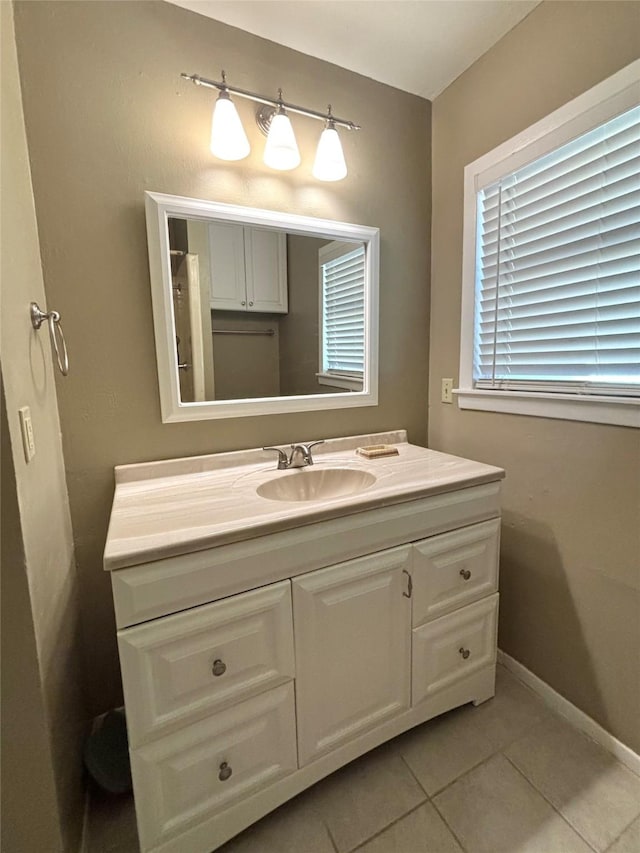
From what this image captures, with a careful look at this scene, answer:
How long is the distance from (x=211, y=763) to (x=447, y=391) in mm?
1495

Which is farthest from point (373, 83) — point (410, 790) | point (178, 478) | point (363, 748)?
point (410, 790)

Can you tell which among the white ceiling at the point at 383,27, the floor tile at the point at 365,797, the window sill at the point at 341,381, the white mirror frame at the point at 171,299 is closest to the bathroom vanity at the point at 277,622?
the floor tile at the point at 365,797

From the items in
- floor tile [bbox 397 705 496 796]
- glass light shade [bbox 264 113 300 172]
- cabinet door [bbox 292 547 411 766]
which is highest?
glass light shade [bbox 264 113 300 172]

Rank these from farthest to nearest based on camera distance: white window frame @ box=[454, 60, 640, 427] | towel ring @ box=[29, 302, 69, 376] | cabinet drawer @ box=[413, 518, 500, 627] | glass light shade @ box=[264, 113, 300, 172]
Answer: glass light shade @ box=[264, 113, 300, 172] < cabinet drawer @ box=[413, 518, 500, 627] < white window frame @ box=[454, 60, 640, 427] < towel ring @ box=[29, 302, 69, 376]

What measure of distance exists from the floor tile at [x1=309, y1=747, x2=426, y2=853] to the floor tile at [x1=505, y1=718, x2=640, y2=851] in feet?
1.19

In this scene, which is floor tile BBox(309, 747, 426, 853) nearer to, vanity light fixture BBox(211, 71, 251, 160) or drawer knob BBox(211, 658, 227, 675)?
drawer knob BBox(211, 658, 227, 675)

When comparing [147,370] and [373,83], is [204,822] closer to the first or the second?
[147,370]

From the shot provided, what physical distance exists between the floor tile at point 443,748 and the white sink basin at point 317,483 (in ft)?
2.76

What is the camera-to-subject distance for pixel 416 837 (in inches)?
39.1

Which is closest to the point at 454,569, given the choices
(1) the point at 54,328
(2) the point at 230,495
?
(2) the point at 230,495

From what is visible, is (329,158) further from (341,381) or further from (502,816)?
(502,816)

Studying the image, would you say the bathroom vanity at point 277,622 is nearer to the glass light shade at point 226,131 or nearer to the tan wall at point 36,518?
the tan wall at point 36,518

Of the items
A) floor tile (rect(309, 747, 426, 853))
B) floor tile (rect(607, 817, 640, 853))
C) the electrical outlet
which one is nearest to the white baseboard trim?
floor tile (rect(607, 817, 640, 853))

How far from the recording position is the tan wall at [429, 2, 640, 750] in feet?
3.69
